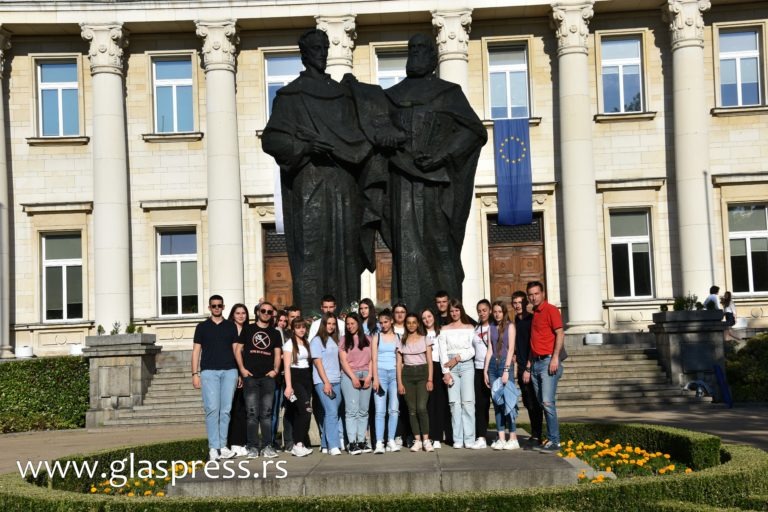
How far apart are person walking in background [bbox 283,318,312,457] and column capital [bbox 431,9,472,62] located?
23712mm

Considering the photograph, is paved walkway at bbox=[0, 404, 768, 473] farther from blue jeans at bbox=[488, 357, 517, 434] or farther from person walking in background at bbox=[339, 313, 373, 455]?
person walking in background at bbox=[339, 313, 373, 455]

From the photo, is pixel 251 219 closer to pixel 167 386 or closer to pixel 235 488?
pixel 167 386

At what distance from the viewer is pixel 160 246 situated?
120 feet

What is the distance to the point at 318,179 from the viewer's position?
1220 centimetres

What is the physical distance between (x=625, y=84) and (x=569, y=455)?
25.8 meters

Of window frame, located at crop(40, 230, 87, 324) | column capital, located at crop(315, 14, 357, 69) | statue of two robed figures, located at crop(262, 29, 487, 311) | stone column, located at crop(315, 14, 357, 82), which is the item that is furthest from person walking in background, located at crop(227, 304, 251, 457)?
window frame, located at crop(40, 230, 87, 324)

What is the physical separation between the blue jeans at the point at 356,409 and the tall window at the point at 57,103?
27015mm

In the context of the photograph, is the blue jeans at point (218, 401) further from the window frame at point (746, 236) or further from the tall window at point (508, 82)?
the window frame at point (746, 236)

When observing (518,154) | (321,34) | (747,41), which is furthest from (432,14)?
(321,34)

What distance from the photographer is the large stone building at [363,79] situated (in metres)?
34.6

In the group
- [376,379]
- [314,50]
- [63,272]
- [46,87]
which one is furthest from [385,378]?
[46,87]

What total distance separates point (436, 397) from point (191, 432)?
11.3 m

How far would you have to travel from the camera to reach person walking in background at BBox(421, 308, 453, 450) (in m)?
12.0

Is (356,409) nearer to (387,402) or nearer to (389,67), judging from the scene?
(387,402)
